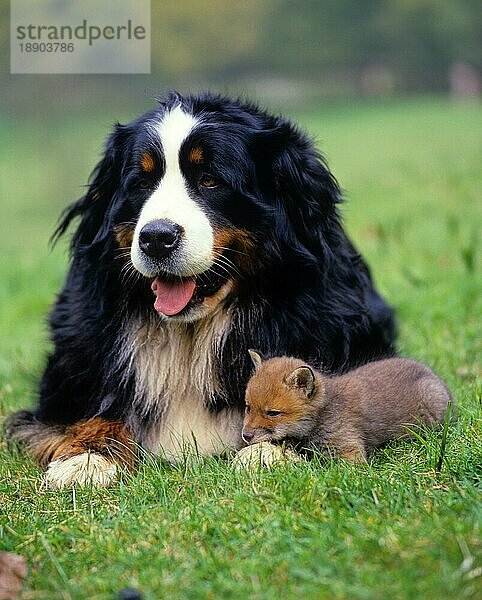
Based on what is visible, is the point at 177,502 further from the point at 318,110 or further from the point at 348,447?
the point at 318,110

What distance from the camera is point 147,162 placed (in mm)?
4324

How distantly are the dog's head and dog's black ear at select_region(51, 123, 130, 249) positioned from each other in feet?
0.04

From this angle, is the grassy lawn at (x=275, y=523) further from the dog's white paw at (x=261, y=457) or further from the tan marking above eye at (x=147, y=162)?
the tan marking above eye at (x=147, y=162)

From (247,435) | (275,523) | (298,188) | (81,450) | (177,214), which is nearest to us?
(275,523)

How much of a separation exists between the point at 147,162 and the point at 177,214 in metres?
0.37

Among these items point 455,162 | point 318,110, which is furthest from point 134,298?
point 318,110

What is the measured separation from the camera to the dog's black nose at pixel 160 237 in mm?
4051

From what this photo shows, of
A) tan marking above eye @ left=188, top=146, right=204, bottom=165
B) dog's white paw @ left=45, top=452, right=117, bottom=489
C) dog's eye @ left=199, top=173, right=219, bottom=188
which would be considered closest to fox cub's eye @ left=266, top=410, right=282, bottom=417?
dog's white paw @ left=45, top=452, right=117, bottom=489

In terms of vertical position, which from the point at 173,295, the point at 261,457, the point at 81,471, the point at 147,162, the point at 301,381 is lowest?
the point at 81,471

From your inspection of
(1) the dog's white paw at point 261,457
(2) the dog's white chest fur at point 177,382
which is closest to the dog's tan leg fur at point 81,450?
(2) the dog's white chest fur at point 177,382

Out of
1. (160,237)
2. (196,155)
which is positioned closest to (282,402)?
(160,237)

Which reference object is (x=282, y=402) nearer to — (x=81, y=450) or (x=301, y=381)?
(x=301, y=381)

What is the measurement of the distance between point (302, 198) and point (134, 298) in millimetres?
937

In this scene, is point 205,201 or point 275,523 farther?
point 205,201
